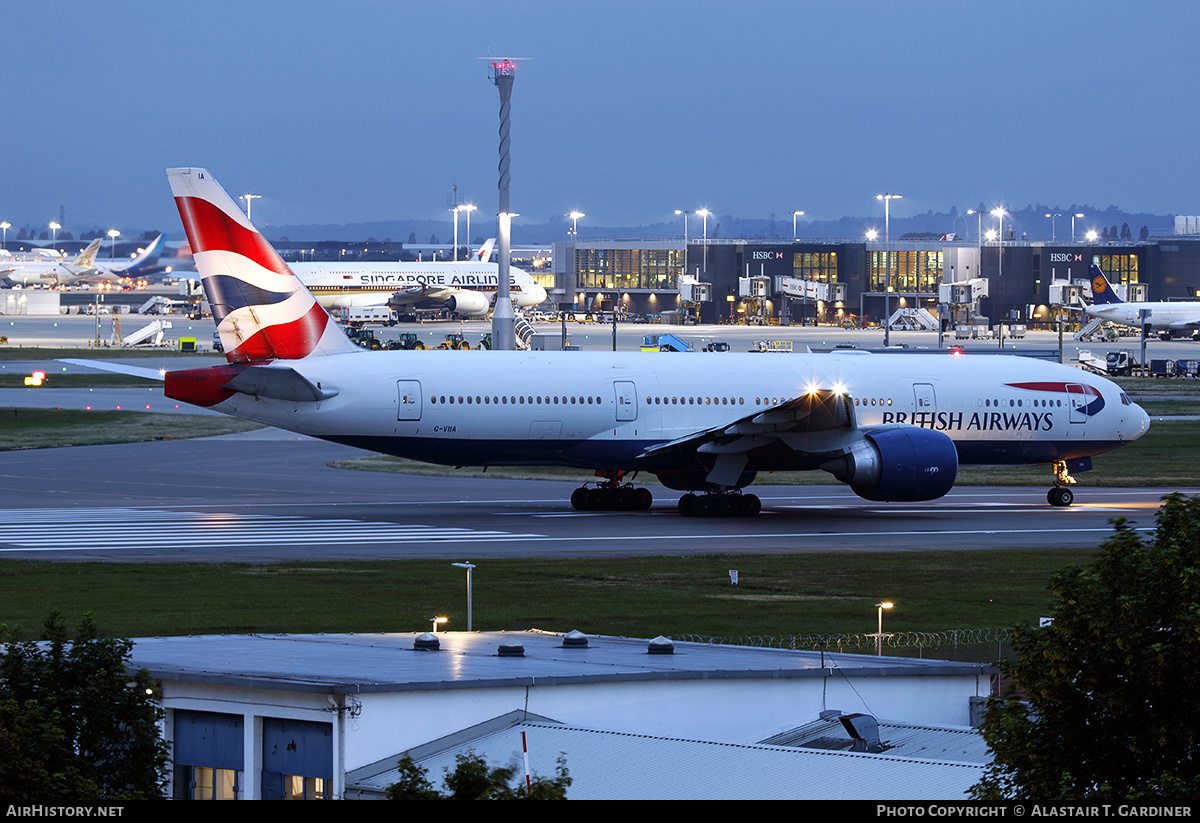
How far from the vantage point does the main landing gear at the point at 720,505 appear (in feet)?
134

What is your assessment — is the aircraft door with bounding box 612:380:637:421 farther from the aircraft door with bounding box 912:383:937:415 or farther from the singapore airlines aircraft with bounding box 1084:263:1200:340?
the singapore airlines aircraft with bounding box 1084:263:1200:340

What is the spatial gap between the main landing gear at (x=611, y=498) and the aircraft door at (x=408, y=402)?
6.11 metres

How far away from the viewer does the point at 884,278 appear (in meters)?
168

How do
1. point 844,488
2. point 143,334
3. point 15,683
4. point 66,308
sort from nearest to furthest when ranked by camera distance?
point 15,683
point 844,488
point 143,334
point 66,308

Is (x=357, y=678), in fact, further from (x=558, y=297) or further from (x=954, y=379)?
(x=558, y=297)

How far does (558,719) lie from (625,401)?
81.8 ft

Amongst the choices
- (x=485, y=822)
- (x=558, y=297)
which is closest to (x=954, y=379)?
(x=485, y=822)

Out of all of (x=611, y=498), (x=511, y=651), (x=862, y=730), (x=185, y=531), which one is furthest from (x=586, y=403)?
(x=862, y=730)

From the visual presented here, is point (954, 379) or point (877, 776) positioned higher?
point (954, 379)

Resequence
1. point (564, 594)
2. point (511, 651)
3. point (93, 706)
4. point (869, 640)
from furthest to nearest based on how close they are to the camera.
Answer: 1. point (564, 594)
2. point (869, 640)
3. point (511, 651)
4. point (93, 706)

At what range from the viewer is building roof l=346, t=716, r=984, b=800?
13.7 m

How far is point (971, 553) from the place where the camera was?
115 ft

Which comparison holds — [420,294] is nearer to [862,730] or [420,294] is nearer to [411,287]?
[411,287]

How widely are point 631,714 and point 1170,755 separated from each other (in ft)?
20.4
